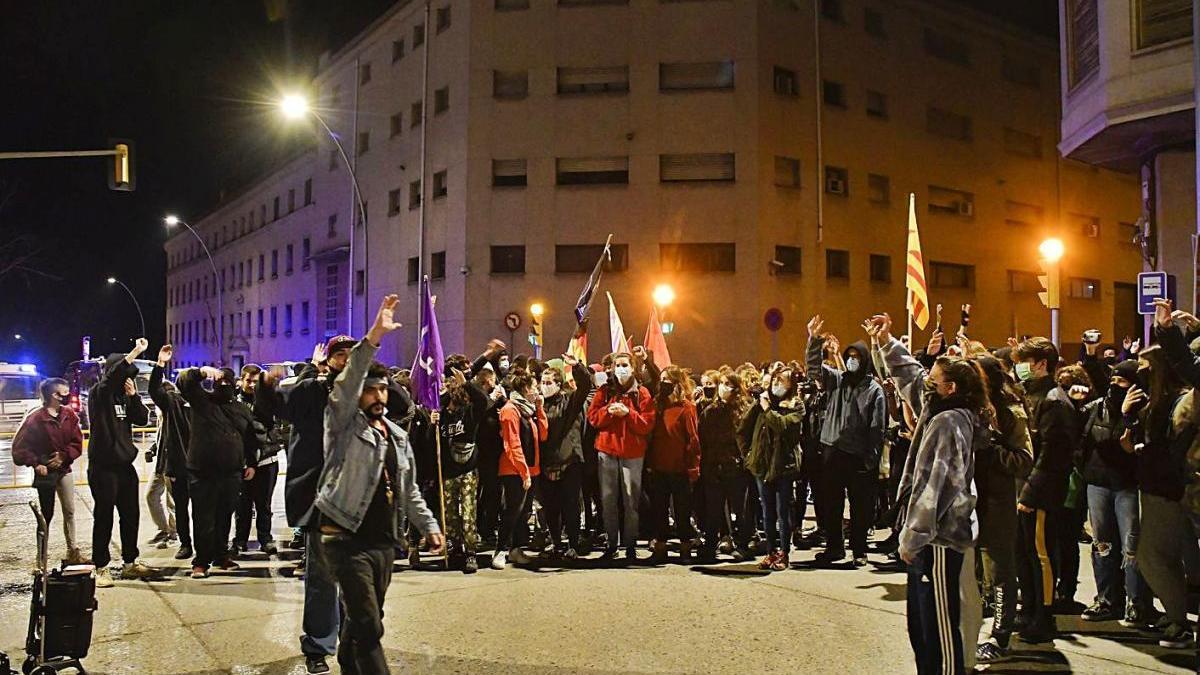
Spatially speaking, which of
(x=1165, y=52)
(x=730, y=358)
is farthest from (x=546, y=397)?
(x=730, y=358)

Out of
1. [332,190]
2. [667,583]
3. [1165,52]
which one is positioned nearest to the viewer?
[667,583]

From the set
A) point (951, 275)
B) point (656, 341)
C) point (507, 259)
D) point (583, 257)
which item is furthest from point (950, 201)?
point (656, 341)

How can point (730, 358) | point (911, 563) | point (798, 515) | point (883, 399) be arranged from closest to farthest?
1. point (911, 563)
2. point (883, 399)
3. point (798, 515)
4. point (730, 358)

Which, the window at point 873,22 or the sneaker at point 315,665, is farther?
the window at point 873,22

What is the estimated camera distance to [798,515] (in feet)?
34.5

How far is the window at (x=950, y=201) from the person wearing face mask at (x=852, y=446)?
2848cm

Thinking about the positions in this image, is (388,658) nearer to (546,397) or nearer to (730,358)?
(546,397)

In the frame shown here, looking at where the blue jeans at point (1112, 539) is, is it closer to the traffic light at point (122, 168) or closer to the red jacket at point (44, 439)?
the red jacket at point (44, 439)

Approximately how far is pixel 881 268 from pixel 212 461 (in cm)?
2919

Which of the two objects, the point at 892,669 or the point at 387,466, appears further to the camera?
the point at 892,669

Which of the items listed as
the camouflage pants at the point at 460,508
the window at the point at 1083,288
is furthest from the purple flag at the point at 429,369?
the window at the point at 1083,288

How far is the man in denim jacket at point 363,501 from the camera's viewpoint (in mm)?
4770

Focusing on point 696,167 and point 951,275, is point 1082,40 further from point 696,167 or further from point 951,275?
point 951,275

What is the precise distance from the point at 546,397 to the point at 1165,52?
15035 mm
